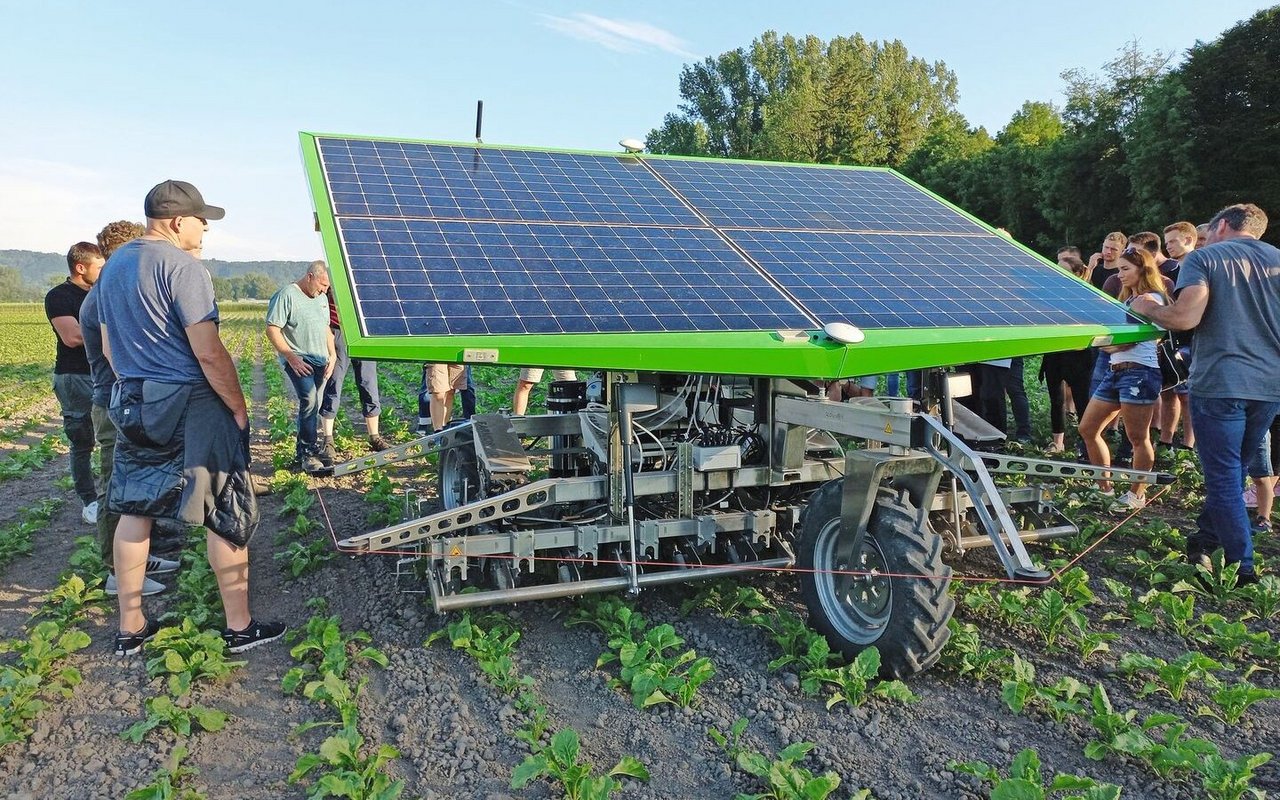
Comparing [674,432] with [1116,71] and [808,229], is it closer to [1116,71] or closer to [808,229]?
[808,229]

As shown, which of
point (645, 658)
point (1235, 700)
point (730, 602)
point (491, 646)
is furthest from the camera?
point (730, 602)

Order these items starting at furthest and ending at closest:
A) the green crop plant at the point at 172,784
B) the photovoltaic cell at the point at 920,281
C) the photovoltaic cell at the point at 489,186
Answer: the photovoltaic cell at the point at 489,186
the photovoltaic cell at the point at 920,281
the green crop plant at the point at 172,784

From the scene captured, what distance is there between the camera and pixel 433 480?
27.0 feet

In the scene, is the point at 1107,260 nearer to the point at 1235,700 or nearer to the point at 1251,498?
the point at 1251,498

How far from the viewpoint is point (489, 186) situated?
5.70 metres

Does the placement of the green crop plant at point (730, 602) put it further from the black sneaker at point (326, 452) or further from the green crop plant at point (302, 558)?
the black sneaker at point (326, 452)

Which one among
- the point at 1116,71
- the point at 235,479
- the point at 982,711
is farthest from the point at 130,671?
the point at 1116,71

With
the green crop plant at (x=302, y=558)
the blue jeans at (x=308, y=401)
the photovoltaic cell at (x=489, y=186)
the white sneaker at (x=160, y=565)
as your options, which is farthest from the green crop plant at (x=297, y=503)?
the photovoltaic cell at (x=489, y=186)

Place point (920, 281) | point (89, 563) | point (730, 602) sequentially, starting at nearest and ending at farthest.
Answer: point (730, 602) < point (920, 281) < point (89, 563)

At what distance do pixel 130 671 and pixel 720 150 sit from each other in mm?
70459

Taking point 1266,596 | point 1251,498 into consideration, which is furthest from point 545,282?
point 1251,498

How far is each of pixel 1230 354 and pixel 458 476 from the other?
506cm

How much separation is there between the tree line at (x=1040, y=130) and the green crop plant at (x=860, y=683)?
107ft

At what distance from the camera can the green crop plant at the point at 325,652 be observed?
4031 mm
